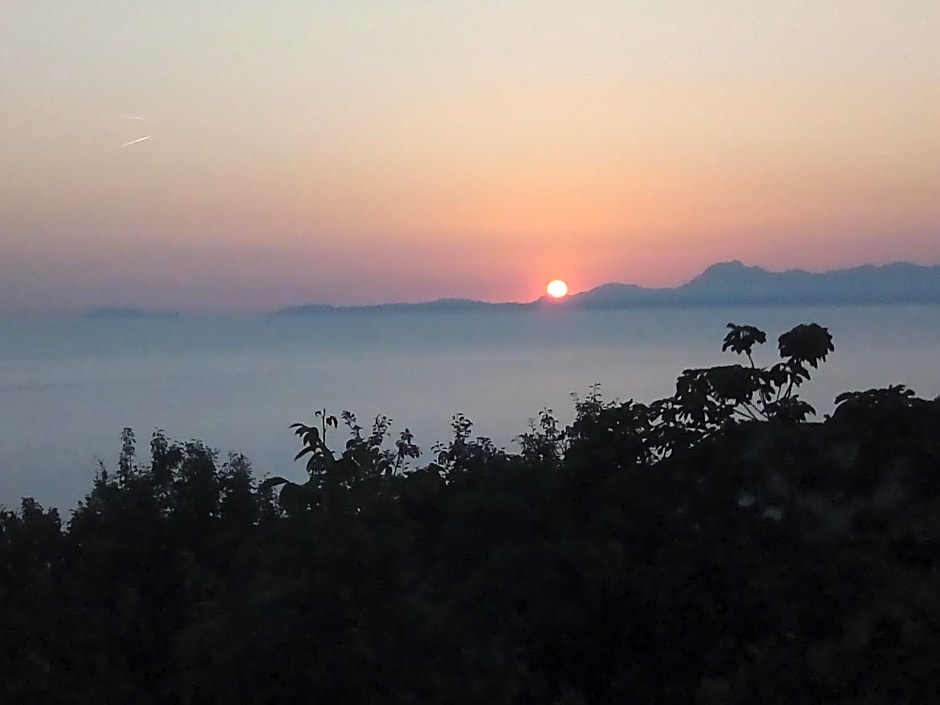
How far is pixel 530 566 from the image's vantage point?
719cm

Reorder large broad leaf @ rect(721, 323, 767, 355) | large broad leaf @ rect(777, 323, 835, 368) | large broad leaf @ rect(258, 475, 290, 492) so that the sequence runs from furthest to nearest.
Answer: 1. large broad leaf @ rect(721, 323, 767, 355)
2. large broad leaf @ rect(777, 323, 835, 368)
3. large broad leaf @ rect(258, 475, 290, 492)

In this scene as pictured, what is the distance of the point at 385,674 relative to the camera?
6324mm

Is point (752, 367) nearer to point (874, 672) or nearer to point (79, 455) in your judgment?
point (874, 672)

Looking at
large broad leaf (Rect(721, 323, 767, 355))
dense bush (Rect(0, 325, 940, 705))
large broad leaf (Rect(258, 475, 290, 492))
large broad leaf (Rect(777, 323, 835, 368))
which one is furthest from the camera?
large broad leaf (Rect(721, 323, 767, 355))

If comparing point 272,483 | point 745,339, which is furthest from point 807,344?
point 272,483

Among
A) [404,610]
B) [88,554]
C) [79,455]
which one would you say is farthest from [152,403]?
[404,610]

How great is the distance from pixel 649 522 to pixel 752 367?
5.91 ft

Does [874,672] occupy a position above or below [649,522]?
below

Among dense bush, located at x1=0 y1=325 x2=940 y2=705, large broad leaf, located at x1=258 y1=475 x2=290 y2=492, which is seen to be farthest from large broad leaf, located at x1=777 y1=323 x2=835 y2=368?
large broad leaf, located at x1=258 y1=475 x2=290 y2=492

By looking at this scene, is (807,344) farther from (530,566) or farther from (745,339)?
(530,566)

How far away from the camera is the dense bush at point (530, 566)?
6.39 m

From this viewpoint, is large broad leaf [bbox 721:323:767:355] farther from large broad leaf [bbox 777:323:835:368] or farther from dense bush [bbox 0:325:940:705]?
large broad leaf [bbox 777:323:835:368]

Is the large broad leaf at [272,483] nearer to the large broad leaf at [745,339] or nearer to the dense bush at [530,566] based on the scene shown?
the dense bush at [530,566]

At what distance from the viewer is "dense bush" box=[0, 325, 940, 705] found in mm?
6387
